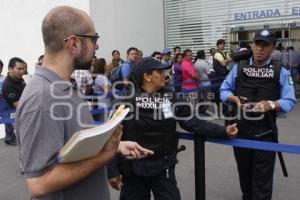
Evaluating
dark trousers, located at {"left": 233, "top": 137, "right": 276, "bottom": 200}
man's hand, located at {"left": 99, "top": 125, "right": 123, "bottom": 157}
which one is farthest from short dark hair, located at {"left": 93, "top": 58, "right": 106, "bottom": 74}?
man's hand, located at {"left": 99, "top": 125, "right": 123, "bottom": 157}

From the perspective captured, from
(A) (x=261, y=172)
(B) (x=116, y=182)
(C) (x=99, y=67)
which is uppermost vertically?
(C) (x=99, y=67)

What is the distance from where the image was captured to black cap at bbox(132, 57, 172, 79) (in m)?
2.76

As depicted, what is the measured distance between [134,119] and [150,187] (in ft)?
1.86

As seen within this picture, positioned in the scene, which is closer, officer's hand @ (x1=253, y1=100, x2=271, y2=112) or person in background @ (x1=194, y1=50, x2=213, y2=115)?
officer's hand @ (x1=253, y1=100, x2=271, y2=112)

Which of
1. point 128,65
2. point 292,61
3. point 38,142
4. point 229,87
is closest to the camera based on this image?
point 38,142

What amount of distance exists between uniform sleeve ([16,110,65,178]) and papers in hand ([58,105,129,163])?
0.05 m

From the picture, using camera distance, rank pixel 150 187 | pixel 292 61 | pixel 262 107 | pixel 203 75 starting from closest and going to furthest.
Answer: pixel 150 187 < pixel 262 107 < pixel 203 75 < pixel 292 61

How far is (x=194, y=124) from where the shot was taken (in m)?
2.73

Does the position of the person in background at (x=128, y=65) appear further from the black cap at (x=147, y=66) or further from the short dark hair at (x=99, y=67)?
the black cap at (x=147, y=66)

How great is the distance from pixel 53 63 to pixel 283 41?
36.4 feet

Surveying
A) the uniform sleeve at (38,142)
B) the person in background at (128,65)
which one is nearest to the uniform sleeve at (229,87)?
the uniform sleeve at (38,142)

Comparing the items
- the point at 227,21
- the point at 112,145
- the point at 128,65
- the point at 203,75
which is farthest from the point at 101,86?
the point at 227,21

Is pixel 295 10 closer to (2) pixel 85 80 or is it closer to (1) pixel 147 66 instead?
(2) pixel 85 80

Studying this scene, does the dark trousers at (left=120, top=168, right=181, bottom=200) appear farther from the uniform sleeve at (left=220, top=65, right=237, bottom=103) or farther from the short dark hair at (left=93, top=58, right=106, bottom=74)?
the short dark hair at (left=93, top=58, right=106, bottom=74)
